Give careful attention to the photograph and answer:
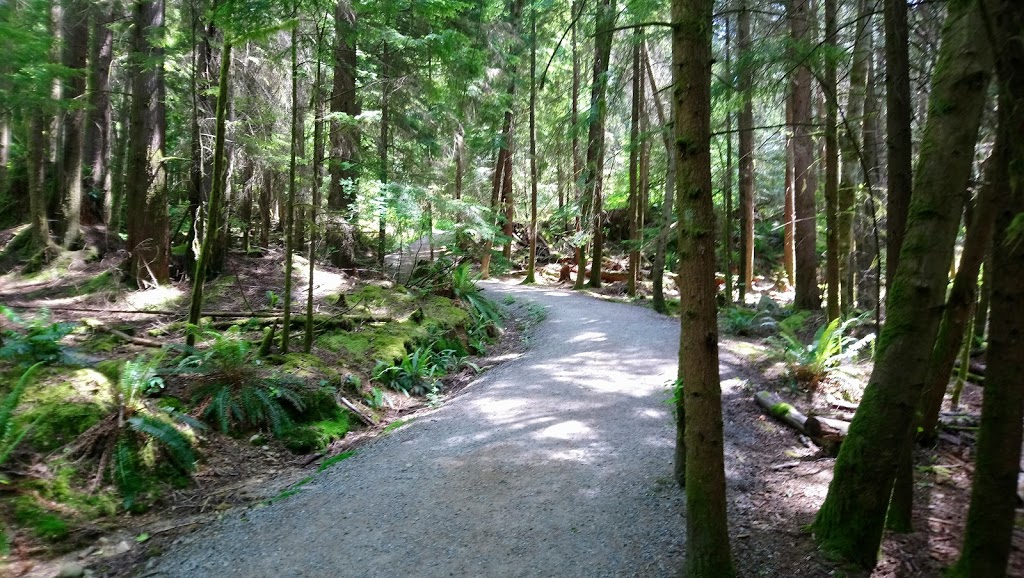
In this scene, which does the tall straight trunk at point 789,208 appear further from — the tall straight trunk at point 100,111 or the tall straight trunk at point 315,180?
the tall straight trunk at point 100,111

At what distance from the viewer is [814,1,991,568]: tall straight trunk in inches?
137

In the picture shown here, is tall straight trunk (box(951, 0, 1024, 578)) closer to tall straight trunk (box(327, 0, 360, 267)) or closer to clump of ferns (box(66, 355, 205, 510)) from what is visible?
clump of ferns (box(66, 355, 205, 510))

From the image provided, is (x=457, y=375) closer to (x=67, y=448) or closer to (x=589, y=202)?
(x=67, y=448)

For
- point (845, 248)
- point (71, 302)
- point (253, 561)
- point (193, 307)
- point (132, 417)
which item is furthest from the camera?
point (845, 248)

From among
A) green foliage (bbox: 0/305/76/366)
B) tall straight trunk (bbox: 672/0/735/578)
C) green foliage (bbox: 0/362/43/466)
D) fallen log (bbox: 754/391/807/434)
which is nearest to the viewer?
tall straight trunk (bbox: 672/0/735/578)

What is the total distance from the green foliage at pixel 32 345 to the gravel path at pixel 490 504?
308 centimetres

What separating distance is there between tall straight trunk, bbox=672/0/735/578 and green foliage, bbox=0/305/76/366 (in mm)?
6340

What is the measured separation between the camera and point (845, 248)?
37.8 feet

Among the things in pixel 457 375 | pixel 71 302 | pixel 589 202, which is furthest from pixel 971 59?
pixel 589 202

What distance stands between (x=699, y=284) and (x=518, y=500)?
2642 millimetres

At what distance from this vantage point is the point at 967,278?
4.45m

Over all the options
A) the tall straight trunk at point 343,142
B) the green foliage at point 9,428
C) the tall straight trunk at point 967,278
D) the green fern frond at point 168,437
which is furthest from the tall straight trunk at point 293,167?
the tall straight trunk at point 967,278

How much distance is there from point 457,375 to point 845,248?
8234 millimetres

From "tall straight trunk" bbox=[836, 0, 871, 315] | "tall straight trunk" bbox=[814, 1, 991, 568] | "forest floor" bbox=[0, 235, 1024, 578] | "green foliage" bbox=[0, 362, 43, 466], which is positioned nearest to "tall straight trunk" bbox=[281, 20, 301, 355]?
"forest floor" bbox=[0, 235, 1024, 578]
